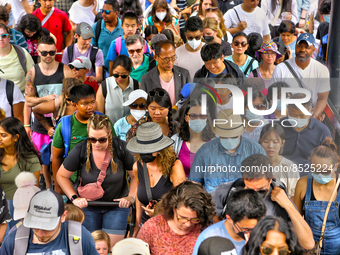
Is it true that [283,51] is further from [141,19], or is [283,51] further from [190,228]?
[190,228]

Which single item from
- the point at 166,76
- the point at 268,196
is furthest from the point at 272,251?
the point at 166,76

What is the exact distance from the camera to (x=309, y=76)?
19.2 ft

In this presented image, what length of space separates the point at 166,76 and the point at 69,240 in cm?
303

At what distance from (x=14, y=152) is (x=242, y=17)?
4.64 m

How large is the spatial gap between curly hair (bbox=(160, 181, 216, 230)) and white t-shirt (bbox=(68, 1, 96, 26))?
536 centimetres

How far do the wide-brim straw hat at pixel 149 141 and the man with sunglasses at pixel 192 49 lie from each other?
7.29 feet

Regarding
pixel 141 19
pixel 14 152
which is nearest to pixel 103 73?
pixel 141 19

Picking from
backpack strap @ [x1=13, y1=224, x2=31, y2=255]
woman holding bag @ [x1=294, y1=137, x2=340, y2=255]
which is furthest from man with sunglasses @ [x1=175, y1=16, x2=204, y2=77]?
backpack strap @ [x1=13, y1=224, x2=31, y2=255]

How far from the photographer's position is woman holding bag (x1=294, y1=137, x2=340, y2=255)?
13.8ft

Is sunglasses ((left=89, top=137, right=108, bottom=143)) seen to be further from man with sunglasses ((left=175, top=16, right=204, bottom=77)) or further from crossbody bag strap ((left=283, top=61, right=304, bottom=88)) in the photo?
crossbody bag strap ((left=283, top=61, right=304, bottom=88))

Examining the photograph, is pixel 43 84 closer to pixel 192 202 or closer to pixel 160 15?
pixel 160 15

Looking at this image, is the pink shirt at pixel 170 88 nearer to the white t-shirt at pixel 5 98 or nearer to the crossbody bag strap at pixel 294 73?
the crossbody bag strap at pixel 294 73

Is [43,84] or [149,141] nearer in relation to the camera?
[149,141]

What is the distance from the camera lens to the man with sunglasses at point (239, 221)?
352 cm
